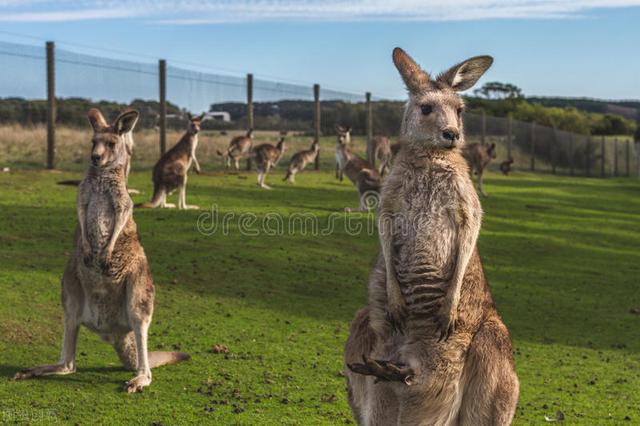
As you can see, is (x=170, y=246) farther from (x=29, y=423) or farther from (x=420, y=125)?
(x=420, y=125)

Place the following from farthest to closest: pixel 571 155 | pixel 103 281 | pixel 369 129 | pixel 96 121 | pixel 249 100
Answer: pixel 571 155 < pixel 369 129 < pixel 249 100 < pixel 96 121 < pixel 103 281

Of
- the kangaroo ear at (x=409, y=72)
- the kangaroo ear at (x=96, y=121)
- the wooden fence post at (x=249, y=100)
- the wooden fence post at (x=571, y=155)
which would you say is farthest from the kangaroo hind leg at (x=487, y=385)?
the wooden fence post at (x=571, y=155)

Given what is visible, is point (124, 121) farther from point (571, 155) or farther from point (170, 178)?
point (571, 155)

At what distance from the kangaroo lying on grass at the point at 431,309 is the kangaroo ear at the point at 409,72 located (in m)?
0.12

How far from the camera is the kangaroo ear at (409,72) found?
11.5 feet

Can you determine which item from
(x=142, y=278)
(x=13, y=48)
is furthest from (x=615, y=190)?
(x=142, y=278)

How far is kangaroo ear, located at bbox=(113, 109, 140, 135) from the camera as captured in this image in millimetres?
5805

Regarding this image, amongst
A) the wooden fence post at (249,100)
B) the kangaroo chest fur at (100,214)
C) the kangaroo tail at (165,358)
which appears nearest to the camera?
the kangaroo chest fur at (100,214)

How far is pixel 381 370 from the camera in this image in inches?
122

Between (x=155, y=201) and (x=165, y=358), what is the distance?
7.07 metres

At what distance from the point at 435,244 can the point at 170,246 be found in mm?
6959

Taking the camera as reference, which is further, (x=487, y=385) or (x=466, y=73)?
(x=466, y=73)

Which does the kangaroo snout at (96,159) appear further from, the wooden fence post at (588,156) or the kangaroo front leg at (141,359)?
the wooden fence post at (588,156)

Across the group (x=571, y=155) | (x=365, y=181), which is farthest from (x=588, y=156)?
(x=365, y=181)
